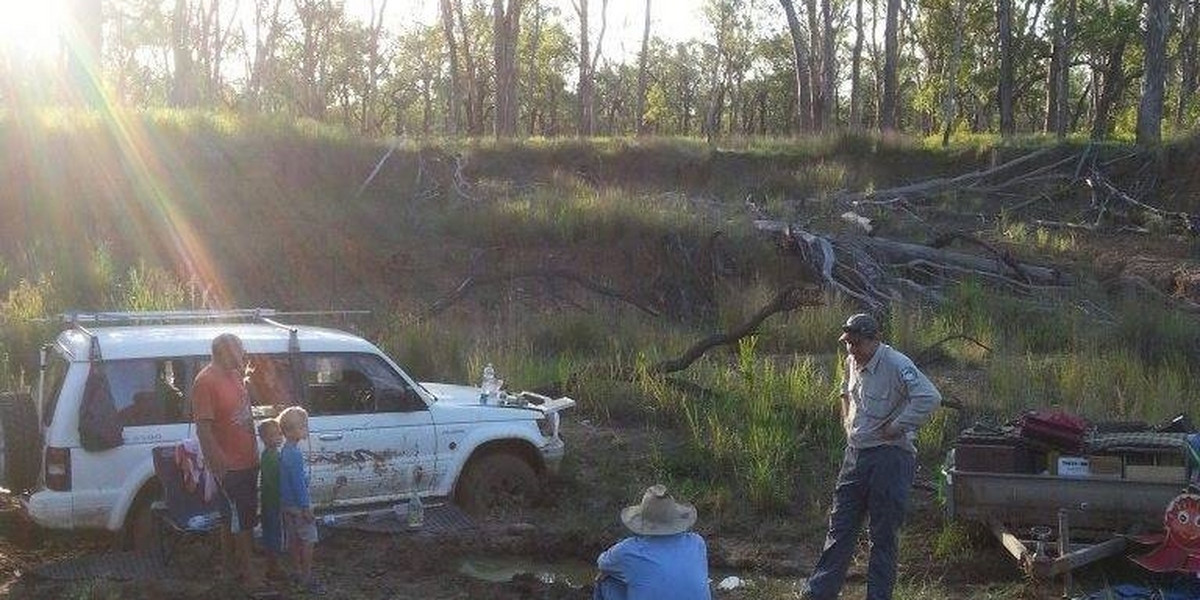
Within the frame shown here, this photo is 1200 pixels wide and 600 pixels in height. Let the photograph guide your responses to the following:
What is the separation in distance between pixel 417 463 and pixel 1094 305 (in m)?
13.2

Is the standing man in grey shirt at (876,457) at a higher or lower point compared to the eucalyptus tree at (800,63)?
lower

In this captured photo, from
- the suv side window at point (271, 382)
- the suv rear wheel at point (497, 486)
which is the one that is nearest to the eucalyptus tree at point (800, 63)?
the suv rear wheel at point (497, 486)

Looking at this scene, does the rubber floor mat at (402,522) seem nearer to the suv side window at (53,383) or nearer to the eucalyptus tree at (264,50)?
the suv side window at (53,383)

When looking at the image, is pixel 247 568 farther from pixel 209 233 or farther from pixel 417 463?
pixel 209 233

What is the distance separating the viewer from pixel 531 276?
21.2 m

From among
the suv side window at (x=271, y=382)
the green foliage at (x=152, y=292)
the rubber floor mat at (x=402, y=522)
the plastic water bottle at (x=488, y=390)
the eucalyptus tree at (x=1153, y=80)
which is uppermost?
the eucalyptus tree at (x=1153, y=80)

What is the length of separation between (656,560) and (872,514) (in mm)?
2633

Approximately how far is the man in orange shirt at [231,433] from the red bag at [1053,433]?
5181 mm

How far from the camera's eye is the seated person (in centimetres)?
558

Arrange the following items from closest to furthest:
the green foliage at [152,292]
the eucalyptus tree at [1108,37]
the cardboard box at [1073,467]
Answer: the cardboard box at [1073,467]
the green foliage at [152,292]
the eucalyptus tree at [1108,37]

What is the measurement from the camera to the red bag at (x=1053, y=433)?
8.97 m

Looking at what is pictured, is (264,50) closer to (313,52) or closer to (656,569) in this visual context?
(313,52)

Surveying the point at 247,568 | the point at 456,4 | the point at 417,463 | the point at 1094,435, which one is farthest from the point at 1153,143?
the point at 456,4

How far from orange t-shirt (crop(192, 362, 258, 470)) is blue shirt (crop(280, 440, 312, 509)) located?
216 mm
